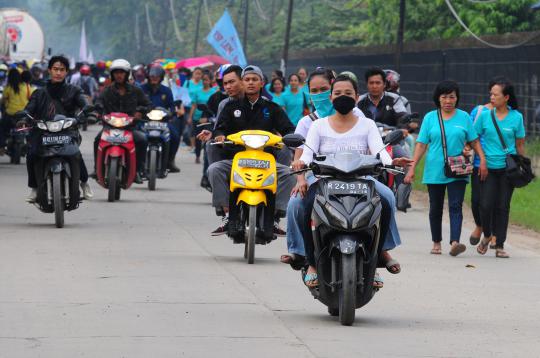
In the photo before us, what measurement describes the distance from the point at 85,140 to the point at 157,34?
78.4m

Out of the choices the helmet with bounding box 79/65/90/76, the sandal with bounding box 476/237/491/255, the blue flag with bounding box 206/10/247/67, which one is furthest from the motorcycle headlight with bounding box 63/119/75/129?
the helmet with bounding box 79/65/90/76

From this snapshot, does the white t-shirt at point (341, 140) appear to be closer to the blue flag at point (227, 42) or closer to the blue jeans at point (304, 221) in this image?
the blue jeans at point (304, 221)

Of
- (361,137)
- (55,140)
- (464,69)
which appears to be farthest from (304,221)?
(464,69)

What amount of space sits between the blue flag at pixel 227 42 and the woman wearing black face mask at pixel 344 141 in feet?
96.1

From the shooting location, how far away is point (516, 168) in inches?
582

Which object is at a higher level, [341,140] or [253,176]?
[341,140]

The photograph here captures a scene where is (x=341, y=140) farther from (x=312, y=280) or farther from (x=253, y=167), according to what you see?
(x=253, y=167)

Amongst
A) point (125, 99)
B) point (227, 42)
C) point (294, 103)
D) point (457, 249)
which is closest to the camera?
point (457, 249)

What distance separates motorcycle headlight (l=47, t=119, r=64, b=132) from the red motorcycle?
301cm

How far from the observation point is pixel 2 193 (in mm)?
21328

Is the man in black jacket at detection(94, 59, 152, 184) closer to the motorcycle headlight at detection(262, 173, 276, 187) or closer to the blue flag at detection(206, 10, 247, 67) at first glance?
the motorcycle headlight at detection(262, 173, 276, 187)

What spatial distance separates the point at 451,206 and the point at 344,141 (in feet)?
16.1

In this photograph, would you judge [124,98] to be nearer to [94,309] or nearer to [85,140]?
[94,309]

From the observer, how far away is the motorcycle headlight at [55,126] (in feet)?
52.7
